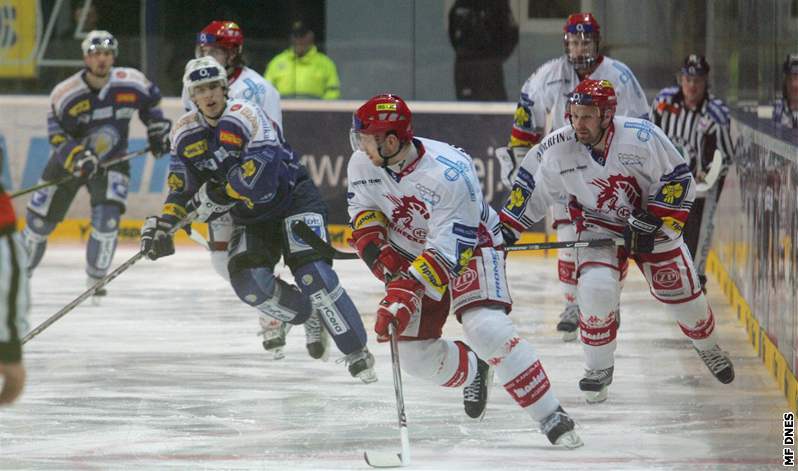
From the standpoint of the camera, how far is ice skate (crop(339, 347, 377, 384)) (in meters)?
5.53

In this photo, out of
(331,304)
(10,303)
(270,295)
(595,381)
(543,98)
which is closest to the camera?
(10,303)

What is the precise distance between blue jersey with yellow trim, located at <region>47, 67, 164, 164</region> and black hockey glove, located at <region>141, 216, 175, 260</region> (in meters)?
2.12

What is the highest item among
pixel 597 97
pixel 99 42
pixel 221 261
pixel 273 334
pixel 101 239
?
pixel 99 42

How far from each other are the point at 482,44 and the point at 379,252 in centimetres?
510

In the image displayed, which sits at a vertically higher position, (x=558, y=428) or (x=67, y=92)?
(x=67, y=92)

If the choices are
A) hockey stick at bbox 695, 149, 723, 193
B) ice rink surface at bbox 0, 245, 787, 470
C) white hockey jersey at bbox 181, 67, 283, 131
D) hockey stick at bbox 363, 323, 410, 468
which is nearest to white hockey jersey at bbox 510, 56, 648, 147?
hockey stick at bbox 695, 149, 723, 193

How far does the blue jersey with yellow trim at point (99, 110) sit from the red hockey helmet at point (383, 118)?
3.49 meters

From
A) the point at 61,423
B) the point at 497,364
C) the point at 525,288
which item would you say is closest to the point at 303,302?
the point at 61,423

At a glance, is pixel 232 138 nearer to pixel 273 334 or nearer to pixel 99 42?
pixel 273 334

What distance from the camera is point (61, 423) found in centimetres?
504

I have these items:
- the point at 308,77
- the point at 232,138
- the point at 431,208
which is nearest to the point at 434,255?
the point at 431,208

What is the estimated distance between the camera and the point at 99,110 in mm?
7676

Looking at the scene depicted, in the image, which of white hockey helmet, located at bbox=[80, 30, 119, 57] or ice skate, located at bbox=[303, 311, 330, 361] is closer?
ice skate, located at bbox=[303, 311, 330, 361]

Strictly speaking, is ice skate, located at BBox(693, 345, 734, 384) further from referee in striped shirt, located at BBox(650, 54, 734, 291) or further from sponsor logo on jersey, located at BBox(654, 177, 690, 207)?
referee in striped shirt, located at BBox(650, 54, 734, 291)
